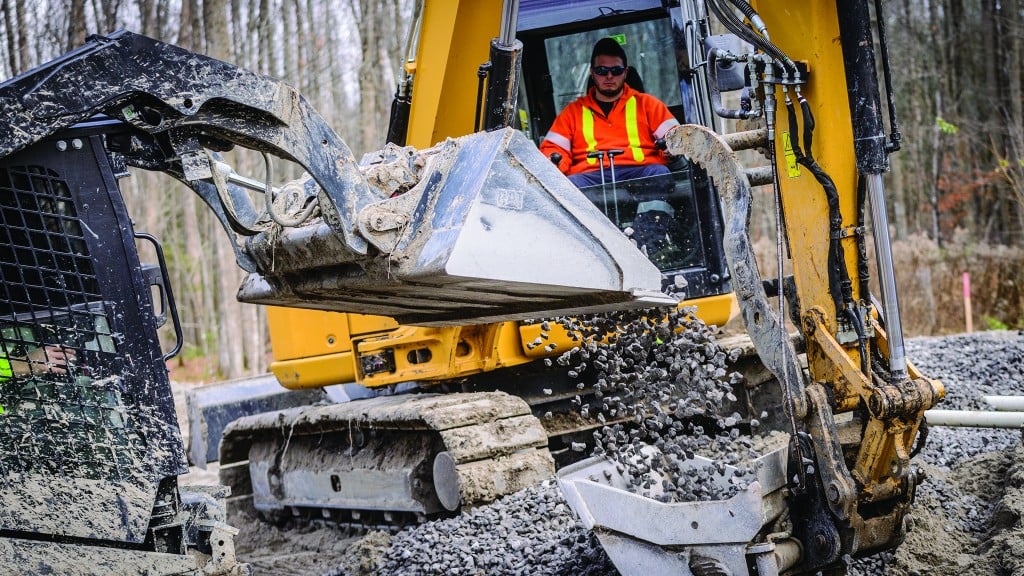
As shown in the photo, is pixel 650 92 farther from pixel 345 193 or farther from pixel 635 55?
pixel 345 193

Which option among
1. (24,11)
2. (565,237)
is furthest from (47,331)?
(24,11)

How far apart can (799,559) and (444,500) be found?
205cm

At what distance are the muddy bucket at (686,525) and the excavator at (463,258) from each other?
0.02 metres

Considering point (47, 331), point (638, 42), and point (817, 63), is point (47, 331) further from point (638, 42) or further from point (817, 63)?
point (638, 42)

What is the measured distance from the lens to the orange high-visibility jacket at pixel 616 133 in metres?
5.34

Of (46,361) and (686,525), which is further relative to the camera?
(686,525)

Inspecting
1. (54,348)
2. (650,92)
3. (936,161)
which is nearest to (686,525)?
(54,348)

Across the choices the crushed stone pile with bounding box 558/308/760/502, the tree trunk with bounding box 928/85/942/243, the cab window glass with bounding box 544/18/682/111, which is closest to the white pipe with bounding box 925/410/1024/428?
the crushed stone pile with bounding box 558/308/760/502

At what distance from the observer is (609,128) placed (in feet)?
17.6

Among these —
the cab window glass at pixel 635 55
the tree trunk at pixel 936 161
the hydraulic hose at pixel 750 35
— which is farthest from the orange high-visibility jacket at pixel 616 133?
the tree trunk at pixel 936 161

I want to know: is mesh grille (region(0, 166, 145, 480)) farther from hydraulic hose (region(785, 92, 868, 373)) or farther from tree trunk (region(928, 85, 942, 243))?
tree trunk (region(928, 85, 942, 243))

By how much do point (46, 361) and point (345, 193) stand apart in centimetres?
98

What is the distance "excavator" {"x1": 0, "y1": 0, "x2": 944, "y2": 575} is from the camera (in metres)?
2.93

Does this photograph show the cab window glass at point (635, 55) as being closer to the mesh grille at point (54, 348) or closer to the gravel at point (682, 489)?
the gravel at point (682, 489)
